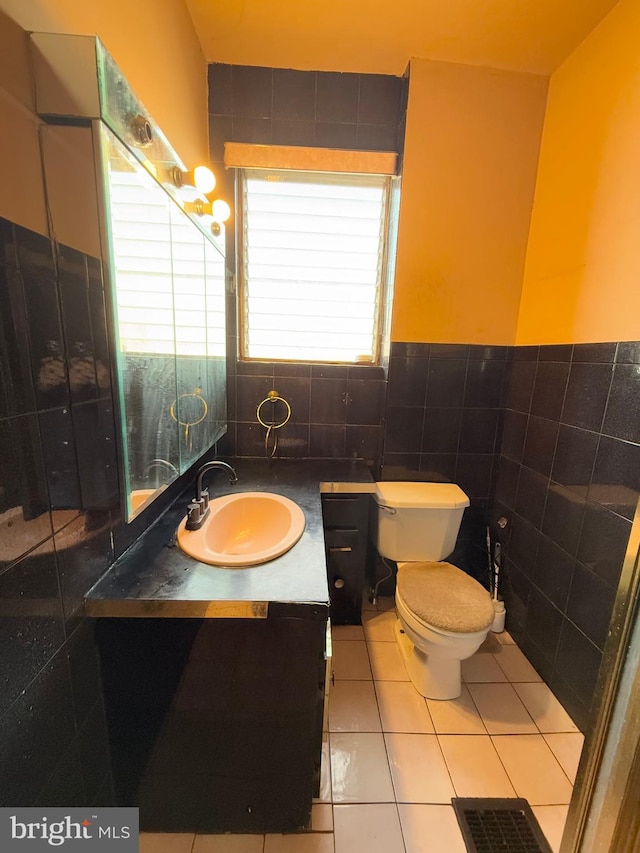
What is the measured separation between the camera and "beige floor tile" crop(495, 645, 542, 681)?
5.32ft

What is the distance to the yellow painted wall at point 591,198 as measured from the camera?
125 centimetres

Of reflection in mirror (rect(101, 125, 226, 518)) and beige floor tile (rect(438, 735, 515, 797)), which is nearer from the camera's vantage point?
reflection in mirror (rect(101, 125, 226, 518))

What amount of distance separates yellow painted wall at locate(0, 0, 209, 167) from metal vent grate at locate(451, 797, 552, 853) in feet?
7.16

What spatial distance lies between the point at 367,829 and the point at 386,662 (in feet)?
2.04

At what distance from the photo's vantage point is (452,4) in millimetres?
1344

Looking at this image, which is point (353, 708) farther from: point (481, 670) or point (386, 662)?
point (481, 670)

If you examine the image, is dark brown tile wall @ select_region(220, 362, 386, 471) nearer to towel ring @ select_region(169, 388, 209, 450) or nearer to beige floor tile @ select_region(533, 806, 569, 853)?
towel ring @ select_region(169, 388, 209, 450)

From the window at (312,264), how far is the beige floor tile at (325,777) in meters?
1.67

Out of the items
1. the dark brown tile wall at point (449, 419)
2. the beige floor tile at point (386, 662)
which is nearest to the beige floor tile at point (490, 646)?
the dark brown tile wall at point (449, 419)

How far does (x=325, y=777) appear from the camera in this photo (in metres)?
1.21
